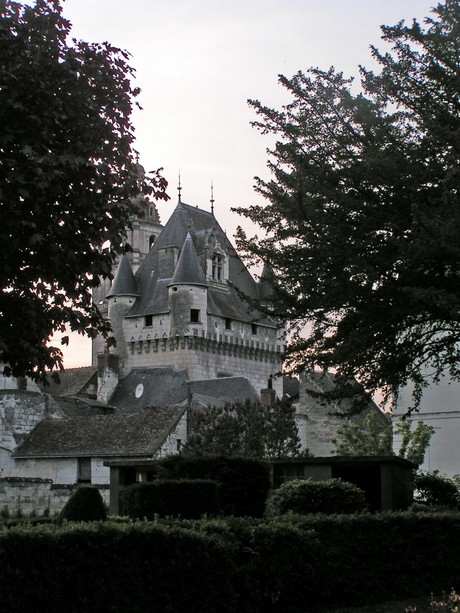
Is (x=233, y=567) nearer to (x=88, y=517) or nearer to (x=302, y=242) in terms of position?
(x=88, y=517)

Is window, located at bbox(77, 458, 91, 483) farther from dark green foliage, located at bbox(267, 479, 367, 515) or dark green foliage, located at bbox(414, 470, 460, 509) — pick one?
dark green foliage, located at bbox(267, 479, 367, 515)

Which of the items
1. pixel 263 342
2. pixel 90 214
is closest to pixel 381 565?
pixel 90 214

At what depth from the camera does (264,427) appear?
53.7 m

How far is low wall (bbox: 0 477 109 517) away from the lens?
40.1 metres

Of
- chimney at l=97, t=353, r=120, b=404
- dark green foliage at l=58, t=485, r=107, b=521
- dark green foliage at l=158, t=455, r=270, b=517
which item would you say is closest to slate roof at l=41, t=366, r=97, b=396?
chimney at l=97, t=353, r=120, b=404

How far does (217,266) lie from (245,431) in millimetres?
37697

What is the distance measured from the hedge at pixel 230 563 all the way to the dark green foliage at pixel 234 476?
198 inches

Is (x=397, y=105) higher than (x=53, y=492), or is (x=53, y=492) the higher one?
(x=397, y=105)

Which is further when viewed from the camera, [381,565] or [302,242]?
[302,242]

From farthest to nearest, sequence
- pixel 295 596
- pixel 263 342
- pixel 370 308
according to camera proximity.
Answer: pixel 263 342
pixel 370 308
pixel 295 596

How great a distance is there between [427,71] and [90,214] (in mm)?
8123

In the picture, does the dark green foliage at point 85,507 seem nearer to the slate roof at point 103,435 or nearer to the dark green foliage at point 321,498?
the dark green foliage at point 321,498

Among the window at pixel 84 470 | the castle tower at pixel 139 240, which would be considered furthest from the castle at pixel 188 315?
the window at pixel 84 470

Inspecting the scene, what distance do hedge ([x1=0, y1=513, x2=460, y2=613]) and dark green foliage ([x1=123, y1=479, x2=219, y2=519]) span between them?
113 inches
